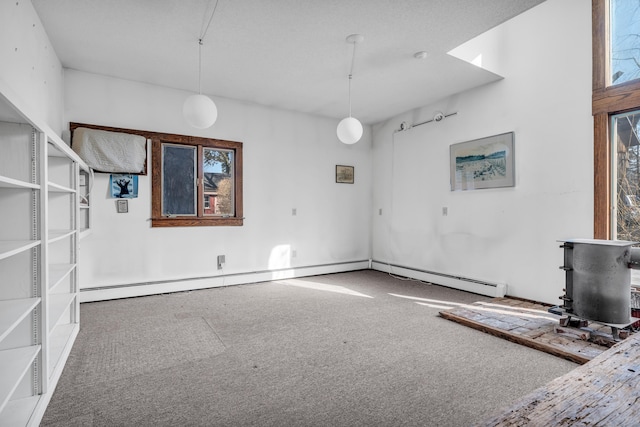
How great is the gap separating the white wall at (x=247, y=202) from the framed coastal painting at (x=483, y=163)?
1957 mm

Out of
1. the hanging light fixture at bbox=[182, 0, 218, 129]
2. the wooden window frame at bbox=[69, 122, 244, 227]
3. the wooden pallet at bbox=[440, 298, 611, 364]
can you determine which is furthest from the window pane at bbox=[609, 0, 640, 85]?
the wooden window frame at bbox=[69, 122, 244, 227]

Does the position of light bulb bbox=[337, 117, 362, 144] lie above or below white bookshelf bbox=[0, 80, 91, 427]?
above

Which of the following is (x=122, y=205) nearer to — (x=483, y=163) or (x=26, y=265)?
(x=26, y=265)

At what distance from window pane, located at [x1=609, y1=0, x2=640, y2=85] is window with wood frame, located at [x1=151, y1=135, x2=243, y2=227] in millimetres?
4568

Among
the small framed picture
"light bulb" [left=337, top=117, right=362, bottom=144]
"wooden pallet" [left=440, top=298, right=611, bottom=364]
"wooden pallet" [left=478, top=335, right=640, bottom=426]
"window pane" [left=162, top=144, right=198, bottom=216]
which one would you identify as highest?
"light bulb" [left=337, top=117, right=362, bottom=144]

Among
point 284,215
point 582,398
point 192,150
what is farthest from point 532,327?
A: point 192,150

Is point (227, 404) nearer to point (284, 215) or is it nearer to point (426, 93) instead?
point (284, 215)

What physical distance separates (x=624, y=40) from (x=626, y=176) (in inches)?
53.7

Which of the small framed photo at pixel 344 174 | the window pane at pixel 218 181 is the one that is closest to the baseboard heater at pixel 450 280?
the small framed photo at pixel 344 174

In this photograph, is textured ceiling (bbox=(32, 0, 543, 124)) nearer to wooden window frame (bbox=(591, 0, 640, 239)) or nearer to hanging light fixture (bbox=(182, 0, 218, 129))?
hanging light fixture (bbox=(182, 0, 218, 129))

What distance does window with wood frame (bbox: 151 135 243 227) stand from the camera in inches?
173

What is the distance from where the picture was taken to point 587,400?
2.51 ft

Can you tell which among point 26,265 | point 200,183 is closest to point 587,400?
point 26,265

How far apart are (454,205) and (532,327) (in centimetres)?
215
